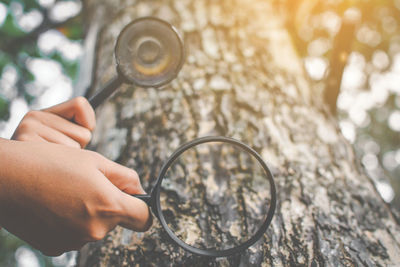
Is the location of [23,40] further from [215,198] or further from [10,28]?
[215,198]

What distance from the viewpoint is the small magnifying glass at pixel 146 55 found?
712mm

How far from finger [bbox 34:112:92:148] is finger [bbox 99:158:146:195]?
0.19 meters

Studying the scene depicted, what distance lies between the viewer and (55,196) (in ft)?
1.60

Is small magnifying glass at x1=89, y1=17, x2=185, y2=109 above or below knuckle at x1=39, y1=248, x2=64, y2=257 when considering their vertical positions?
above

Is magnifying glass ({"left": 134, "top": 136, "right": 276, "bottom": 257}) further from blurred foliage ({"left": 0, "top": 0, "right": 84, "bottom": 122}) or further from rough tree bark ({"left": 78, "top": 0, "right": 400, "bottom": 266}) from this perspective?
blurred foliage ({"left": 0, "top": 0, "right": 84, "bottom": 122})

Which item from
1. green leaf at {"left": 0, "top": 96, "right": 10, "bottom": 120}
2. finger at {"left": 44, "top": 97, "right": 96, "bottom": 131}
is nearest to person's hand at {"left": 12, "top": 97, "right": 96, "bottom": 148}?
finger at {"left": 44, "top": 97, "right": 96, "bottom": 131}

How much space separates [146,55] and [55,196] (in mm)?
442

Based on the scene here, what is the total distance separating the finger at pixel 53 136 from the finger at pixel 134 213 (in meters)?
0.25

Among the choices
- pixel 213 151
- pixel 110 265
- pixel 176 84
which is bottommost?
pixel 110 265

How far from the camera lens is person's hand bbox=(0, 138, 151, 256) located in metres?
0.48

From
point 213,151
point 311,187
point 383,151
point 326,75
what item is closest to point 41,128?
point 213,151

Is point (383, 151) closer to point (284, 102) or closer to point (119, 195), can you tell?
point (284, 102)

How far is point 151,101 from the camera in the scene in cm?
107

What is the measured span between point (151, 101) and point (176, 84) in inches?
5.1
